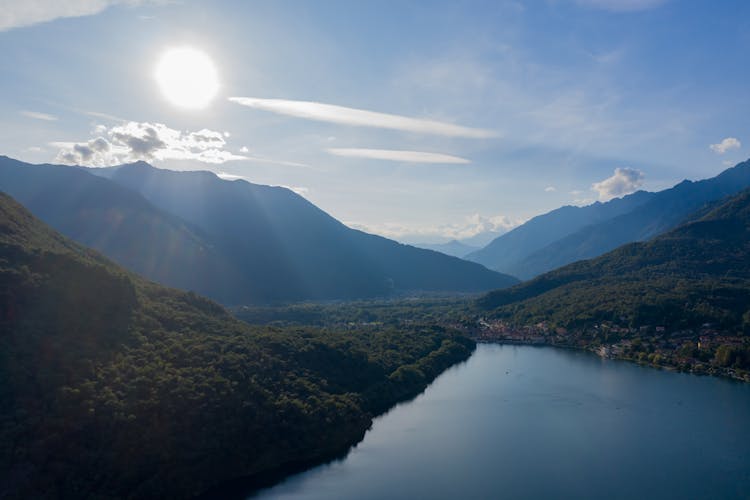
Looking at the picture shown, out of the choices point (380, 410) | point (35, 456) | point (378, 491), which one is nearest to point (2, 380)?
point (35, 456)

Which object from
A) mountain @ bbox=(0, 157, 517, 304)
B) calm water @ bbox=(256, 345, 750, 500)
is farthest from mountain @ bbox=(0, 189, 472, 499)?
mountain @ bbox=(0, 157, 517, 304)

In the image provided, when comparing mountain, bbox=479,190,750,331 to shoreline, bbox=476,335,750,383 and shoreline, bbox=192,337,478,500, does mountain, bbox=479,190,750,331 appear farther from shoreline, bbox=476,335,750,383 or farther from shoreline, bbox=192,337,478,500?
shoreline, bbox=192,337,478,500

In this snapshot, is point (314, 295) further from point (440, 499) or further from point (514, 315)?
point (440, 499)

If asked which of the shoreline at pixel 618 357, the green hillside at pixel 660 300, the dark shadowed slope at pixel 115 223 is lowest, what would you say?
the shoreline at pixel 618 357

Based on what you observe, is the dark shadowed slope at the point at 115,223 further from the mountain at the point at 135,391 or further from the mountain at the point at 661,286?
the mountain at the point at 661,286

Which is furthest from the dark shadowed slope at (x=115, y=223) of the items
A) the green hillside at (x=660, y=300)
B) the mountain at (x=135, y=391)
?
the green hillside at (x=660, y=300)

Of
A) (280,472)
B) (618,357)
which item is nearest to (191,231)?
(618,357)
